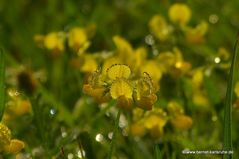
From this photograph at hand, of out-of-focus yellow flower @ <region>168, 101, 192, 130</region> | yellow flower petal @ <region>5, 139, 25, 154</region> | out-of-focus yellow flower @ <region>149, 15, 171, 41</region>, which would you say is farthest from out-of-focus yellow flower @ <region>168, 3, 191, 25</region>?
yellow flower petal @ <region>5, 139, 25, 154</region>

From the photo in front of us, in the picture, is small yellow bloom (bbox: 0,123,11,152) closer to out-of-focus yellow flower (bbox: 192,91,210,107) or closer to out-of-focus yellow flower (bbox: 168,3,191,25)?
out-of-focus yellow flower (bbox: 192,91,210,107)

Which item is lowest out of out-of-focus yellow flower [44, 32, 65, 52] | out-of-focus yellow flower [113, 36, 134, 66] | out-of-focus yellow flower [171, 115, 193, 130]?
out-of-focus yellow flower [171, 115, 193, 130]

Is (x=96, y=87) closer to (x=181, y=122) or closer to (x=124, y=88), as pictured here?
(x=124, y=88)

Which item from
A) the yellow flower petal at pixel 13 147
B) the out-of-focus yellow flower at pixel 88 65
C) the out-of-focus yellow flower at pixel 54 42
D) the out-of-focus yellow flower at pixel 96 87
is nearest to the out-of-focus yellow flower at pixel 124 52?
the out-of-focus yellow flower at pixel 88 65

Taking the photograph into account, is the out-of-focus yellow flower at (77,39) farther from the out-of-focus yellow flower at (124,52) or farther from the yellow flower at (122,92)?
the yellow flower at (122,92)

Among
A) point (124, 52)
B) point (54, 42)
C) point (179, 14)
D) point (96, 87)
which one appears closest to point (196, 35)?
point (179, 14)
